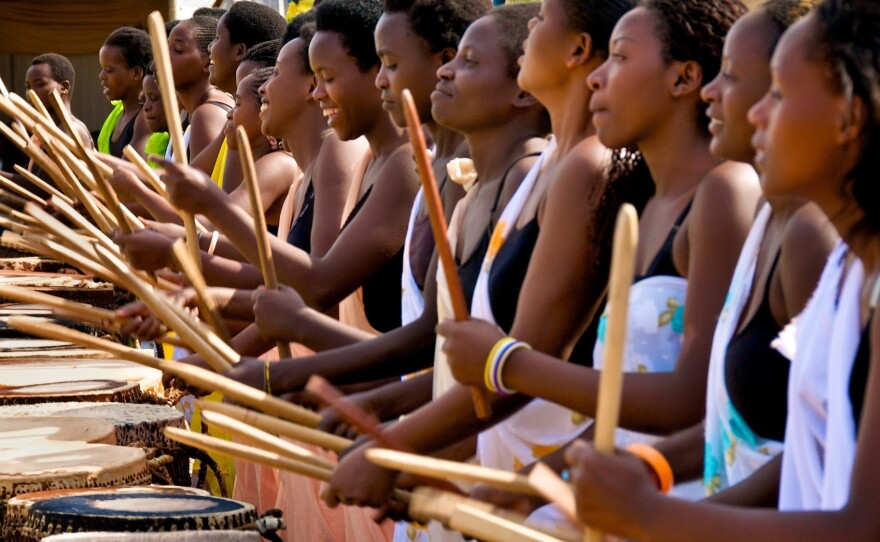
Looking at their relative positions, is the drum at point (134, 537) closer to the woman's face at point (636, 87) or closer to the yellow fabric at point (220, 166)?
the woman's face at point (636, 87)

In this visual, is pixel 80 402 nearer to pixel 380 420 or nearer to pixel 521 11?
pixel 380 420

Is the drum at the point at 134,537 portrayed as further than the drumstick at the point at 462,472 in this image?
Yes

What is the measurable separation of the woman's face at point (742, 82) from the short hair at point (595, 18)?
0.59m

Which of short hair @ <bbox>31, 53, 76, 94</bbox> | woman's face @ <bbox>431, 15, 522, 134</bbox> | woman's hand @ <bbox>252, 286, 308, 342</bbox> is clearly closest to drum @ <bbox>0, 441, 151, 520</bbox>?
woman's hand @ <bbox>252, 286, 308, 342</bbox>

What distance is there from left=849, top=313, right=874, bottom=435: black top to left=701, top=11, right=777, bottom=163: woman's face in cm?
63

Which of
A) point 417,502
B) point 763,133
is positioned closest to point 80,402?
point 417,502

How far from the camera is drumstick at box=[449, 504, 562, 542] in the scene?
5.48 ft

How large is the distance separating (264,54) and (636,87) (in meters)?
3.41

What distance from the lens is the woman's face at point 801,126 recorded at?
1804 millimetres

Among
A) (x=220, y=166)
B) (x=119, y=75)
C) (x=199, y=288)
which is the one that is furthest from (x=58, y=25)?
(x=199, y=288)

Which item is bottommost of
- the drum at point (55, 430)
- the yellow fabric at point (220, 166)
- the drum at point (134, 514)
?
the drum at point (55, 430)

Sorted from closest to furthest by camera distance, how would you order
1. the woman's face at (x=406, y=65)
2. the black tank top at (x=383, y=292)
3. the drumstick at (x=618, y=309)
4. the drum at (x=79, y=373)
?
the drumstick at (x=618, y=309) < the woman's face at (x=406, y=65) < the black tank top at (x=383, y=292) < the drum at (x=79, y=373)

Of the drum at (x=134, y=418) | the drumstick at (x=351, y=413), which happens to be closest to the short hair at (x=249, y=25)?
the drum at (x=134, y=418)

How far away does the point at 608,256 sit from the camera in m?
2.73
